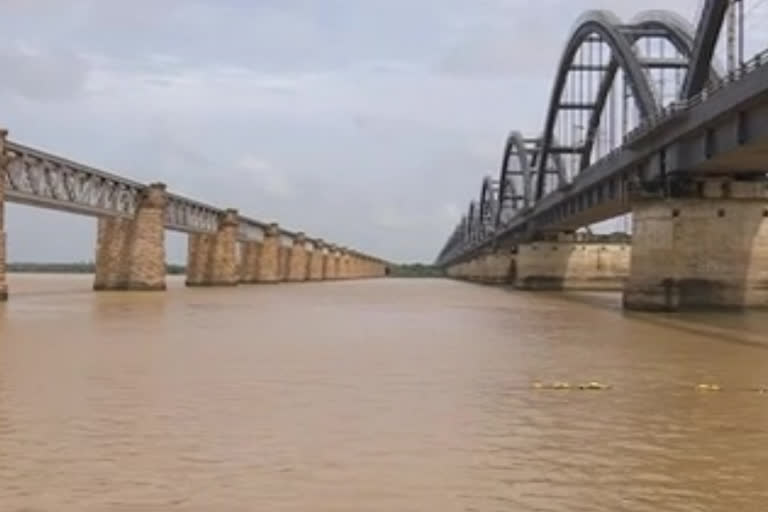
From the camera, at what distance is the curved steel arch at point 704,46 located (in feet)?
164

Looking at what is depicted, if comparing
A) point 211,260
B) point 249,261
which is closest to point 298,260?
point 249,261

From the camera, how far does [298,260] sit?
6614 inches

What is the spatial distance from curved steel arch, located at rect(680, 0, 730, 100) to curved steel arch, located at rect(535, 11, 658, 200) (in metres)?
9.42

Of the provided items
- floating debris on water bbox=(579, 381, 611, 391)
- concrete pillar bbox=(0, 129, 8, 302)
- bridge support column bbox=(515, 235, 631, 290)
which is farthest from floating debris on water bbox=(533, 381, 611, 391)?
bridge support column bbox=(515, 235, 631, 290)

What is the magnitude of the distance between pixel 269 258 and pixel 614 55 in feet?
249

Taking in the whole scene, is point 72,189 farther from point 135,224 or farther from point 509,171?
point 509,171

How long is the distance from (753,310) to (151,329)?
27366 mm

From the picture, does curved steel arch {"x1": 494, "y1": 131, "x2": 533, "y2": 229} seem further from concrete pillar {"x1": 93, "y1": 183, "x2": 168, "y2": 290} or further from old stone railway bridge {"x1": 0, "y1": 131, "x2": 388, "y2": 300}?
concrete pillar {"x1": 93, "y1": 183, "x2": 168, "y2": 290}

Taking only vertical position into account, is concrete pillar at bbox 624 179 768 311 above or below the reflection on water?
above

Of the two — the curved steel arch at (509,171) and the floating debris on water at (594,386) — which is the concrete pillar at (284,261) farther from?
the floating debris on water at (594,386)

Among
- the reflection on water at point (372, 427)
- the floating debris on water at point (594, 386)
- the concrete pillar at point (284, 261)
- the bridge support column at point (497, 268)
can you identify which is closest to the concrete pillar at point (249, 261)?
the concrete pillar at point (284, 261)

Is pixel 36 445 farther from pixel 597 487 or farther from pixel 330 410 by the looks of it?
pixel 597 487

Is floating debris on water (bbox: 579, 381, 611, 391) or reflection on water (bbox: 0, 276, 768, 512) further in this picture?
floating debris on water (bbox: 579, 381, 611, 391)

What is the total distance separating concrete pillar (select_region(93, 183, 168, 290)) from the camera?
270ft
